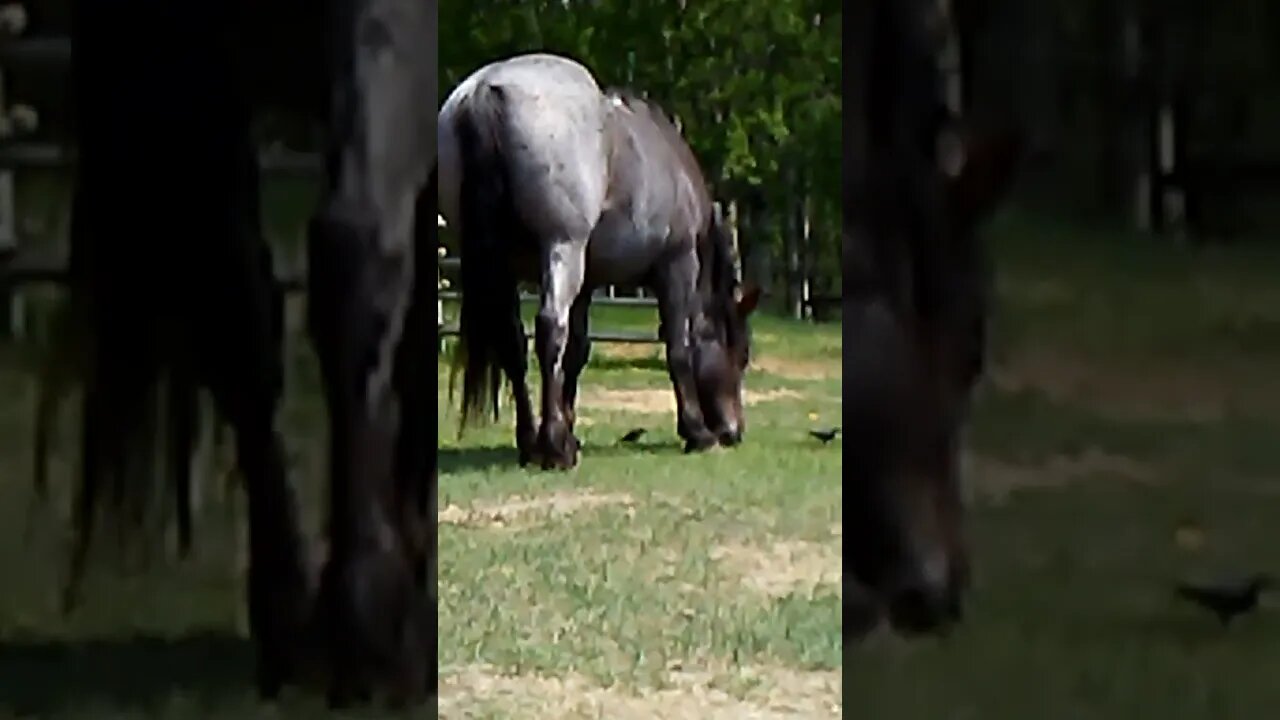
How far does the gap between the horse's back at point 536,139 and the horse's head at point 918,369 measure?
3828 millimetres

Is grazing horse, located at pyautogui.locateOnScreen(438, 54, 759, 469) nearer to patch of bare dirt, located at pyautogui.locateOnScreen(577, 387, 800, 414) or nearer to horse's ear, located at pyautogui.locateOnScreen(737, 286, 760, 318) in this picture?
horse's ear, located at pyautogui.locateOnScreen(737, 286, 760, 318)

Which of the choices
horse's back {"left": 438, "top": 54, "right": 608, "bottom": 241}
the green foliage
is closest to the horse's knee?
horse's back {"left": 438, "top": 54, "right": 608, "bottom": 241}

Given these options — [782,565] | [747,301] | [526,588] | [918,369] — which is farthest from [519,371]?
[918,369]

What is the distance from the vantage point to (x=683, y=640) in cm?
300

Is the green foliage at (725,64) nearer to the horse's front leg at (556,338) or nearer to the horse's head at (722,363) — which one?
the horse's head at (722,363)

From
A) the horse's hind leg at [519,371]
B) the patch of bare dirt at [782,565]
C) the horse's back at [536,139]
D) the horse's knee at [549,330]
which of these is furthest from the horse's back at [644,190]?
the patch of bare dirt at [782,565]

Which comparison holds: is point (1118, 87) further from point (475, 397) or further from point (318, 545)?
point (475, 397)

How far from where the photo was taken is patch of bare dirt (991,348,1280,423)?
169 cm

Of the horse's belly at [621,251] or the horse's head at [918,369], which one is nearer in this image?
the horse's head at [918,369]

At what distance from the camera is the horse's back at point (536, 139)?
5.45m

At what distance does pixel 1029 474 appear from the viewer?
67.5 inches

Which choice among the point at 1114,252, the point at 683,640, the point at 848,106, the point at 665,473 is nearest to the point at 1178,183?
the point at 1114,252

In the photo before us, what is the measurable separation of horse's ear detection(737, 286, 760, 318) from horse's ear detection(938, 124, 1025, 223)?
506 centimetres

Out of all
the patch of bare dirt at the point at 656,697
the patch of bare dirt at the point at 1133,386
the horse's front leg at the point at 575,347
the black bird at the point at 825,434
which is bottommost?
the black bird at the point at 825,434
